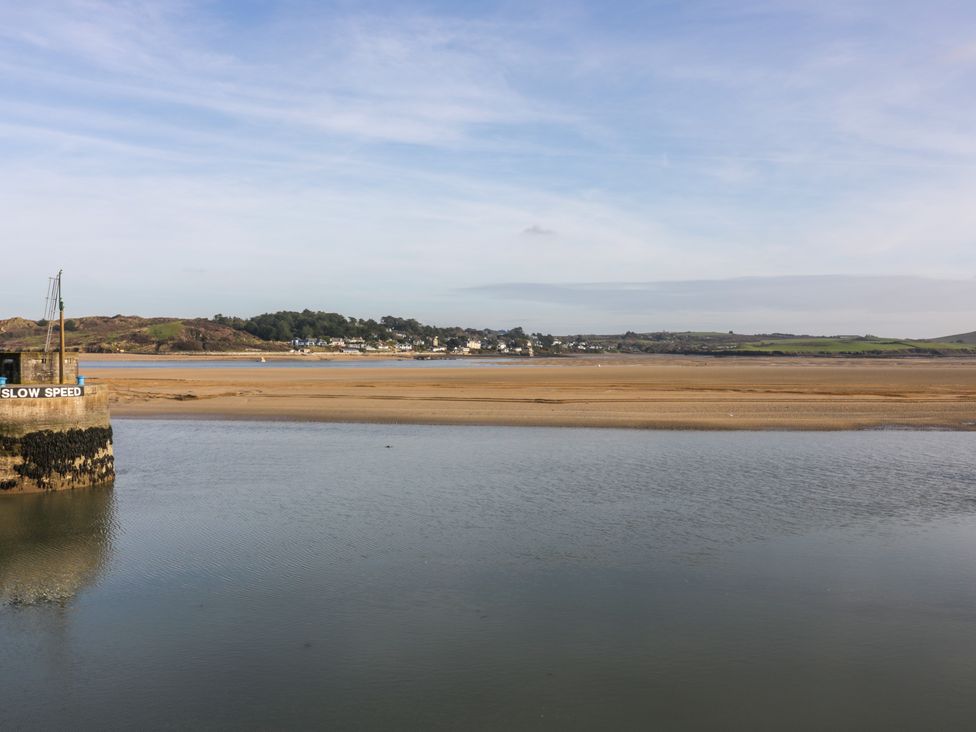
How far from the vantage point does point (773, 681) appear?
29.6 feet

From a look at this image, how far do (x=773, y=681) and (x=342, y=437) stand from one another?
74.8ft

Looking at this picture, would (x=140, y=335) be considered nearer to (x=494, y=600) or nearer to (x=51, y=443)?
(x=51, y=443)

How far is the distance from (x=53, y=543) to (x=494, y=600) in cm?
936

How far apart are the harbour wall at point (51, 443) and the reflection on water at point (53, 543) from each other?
1.23 feet

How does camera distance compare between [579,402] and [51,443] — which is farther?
[579,402]

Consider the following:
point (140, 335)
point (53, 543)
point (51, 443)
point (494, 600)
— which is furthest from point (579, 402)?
point (140, 335)

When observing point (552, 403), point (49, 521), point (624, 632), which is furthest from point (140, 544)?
point (552, 403)

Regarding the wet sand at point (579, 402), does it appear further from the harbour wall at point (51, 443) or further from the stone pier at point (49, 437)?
the stone pier at point (49, 437)

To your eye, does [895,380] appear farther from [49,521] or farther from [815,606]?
[49,521]

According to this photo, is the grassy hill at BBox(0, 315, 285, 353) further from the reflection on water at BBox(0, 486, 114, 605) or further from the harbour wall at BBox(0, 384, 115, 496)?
the reflection on water at BBox(0, 486, 114, 605)

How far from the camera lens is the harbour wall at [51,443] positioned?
18.4 m

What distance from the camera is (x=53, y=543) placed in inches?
587

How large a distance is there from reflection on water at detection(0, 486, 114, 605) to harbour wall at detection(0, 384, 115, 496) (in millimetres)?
374

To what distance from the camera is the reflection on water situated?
40.3 feet
